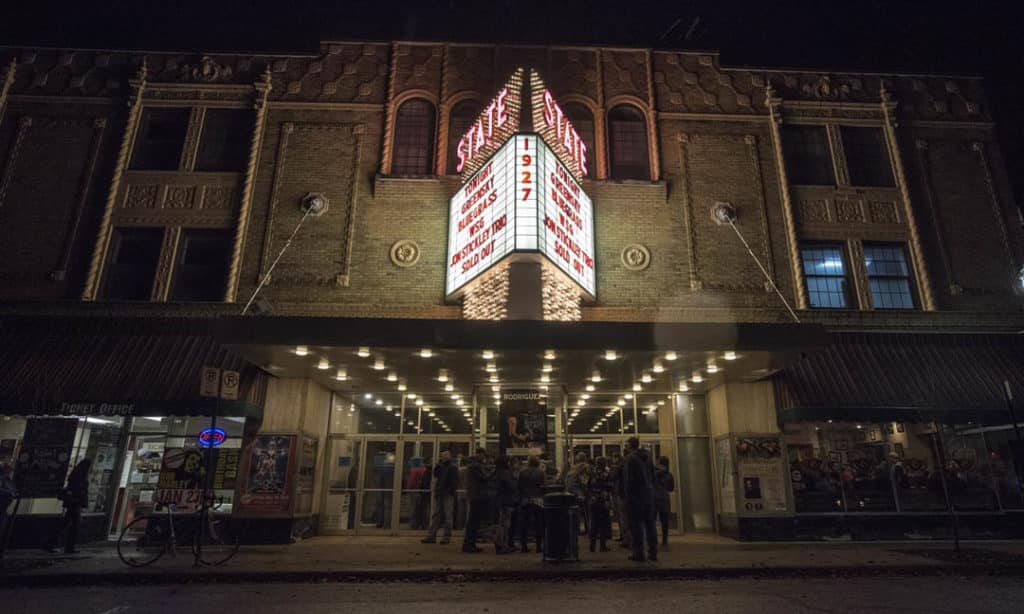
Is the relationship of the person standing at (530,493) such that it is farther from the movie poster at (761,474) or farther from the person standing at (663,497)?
the movie poster at (761,474)

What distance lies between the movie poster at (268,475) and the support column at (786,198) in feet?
43.2

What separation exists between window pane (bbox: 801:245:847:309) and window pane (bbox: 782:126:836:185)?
212 centimetres

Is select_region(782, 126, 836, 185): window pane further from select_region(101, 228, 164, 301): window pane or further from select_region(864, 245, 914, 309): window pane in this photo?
select_region(101, 228, 164, 301): window pane

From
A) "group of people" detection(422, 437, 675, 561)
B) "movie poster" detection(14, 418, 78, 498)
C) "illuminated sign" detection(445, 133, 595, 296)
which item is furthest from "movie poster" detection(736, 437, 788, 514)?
"movie poster" detection(14, 418, 78, 498)

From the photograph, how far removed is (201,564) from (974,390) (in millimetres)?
15854

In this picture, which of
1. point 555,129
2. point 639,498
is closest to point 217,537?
point 639,498

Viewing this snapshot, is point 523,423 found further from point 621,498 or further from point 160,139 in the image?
point 160,139

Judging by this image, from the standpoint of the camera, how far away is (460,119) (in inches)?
653

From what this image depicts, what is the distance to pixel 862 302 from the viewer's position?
14789mm

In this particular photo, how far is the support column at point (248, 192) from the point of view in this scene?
562 inches

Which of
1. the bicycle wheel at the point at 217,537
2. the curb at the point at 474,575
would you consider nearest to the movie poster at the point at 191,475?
the bicycle wheel at the point at 217,537

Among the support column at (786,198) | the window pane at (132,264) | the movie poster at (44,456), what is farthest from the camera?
the support column at (786,198)

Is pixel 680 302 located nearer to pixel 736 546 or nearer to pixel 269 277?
pixel 736 546

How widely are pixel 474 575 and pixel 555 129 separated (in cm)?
1030
